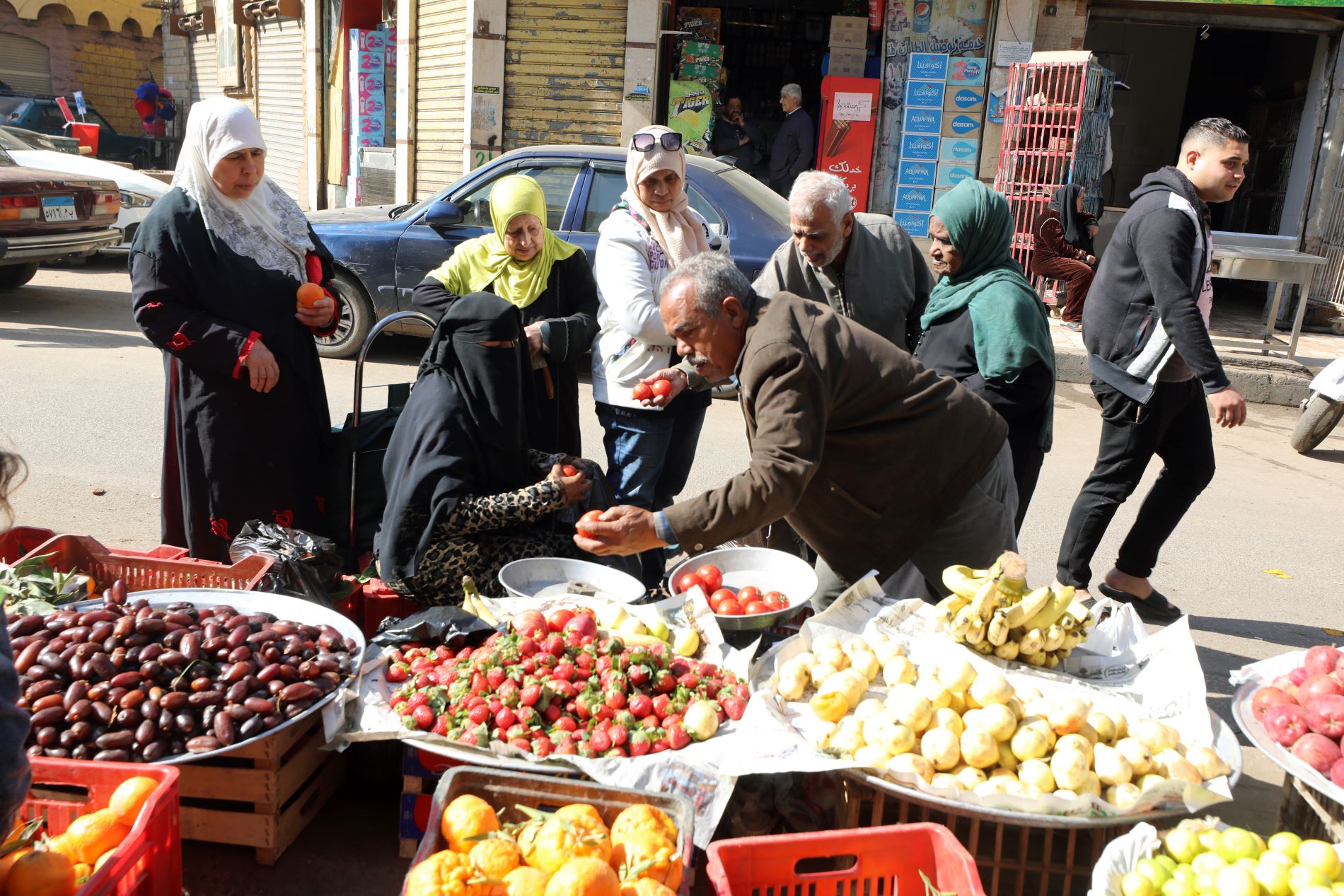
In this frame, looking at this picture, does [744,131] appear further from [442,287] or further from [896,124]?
[442,287]

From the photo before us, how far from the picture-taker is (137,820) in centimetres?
212

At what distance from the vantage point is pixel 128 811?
2191 mm

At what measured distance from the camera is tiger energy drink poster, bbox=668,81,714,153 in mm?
13031

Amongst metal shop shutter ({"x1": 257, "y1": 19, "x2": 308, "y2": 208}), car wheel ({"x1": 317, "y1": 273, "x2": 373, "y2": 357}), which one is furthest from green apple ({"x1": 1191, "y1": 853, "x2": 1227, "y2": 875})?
metal shop shutter ({"x1": 257, "y1": 19, "x2": 308, "y2": 208})

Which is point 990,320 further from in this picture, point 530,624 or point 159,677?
point 159,677

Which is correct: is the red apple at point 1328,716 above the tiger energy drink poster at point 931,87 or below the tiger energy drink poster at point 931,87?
below

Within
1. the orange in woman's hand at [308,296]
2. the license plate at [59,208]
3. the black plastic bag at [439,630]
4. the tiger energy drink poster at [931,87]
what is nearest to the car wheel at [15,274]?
the license plate at [59,208]

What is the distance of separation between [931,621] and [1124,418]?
6.24ft

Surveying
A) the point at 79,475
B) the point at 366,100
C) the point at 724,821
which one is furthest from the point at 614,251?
the point at 366,100

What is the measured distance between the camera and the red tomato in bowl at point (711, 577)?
345 cm

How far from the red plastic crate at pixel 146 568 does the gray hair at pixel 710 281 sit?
1.63 metres

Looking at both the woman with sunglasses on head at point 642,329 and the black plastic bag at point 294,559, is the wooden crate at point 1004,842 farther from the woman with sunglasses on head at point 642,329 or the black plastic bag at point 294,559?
the woman with sunglasses on head at point 642,329

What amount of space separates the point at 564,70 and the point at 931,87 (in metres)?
4.41

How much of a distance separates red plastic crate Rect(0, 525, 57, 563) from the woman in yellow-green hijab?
1.74m
